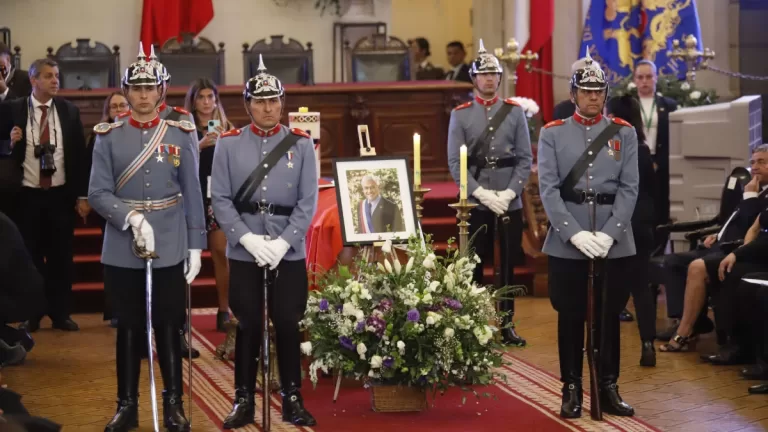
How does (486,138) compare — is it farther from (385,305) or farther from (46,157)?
(46,157)

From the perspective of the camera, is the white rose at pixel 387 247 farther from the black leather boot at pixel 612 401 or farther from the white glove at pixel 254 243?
the black leather boot at pixel 612 401

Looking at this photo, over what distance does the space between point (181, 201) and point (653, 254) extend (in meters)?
4.12

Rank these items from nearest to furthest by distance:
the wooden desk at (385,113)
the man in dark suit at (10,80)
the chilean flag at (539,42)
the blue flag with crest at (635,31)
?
the man in dark suit at (10,80) → the wooden desk at (385,113) → the blue flag with crest at (635,31) → the chilean flag at (539,42)

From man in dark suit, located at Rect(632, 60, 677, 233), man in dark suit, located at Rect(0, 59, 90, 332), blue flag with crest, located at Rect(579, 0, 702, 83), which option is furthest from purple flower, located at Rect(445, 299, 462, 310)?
blue flag with crest, located at Rect(579, 0, 702, 83)

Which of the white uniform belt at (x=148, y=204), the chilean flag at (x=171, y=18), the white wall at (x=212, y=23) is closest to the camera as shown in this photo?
the white uniform belt at (x=148, y=204)

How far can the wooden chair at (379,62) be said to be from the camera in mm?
12000

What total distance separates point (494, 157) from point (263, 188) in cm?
207

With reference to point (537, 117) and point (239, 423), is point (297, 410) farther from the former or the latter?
point (537, 117)

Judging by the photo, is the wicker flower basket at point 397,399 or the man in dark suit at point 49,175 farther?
the man in dark suit at point 49,175

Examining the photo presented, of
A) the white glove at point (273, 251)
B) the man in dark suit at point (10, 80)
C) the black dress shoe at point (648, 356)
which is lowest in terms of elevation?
the black dress shoe at point (648, 356)

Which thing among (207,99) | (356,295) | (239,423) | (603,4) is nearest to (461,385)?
(356,295)

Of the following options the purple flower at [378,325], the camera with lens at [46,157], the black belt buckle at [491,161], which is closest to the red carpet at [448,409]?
the purple flower at [378,325]

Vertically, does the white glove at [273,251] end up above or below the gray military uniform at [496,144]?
below

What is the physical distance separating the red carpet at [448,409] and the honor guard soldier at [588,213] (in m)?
0.18
